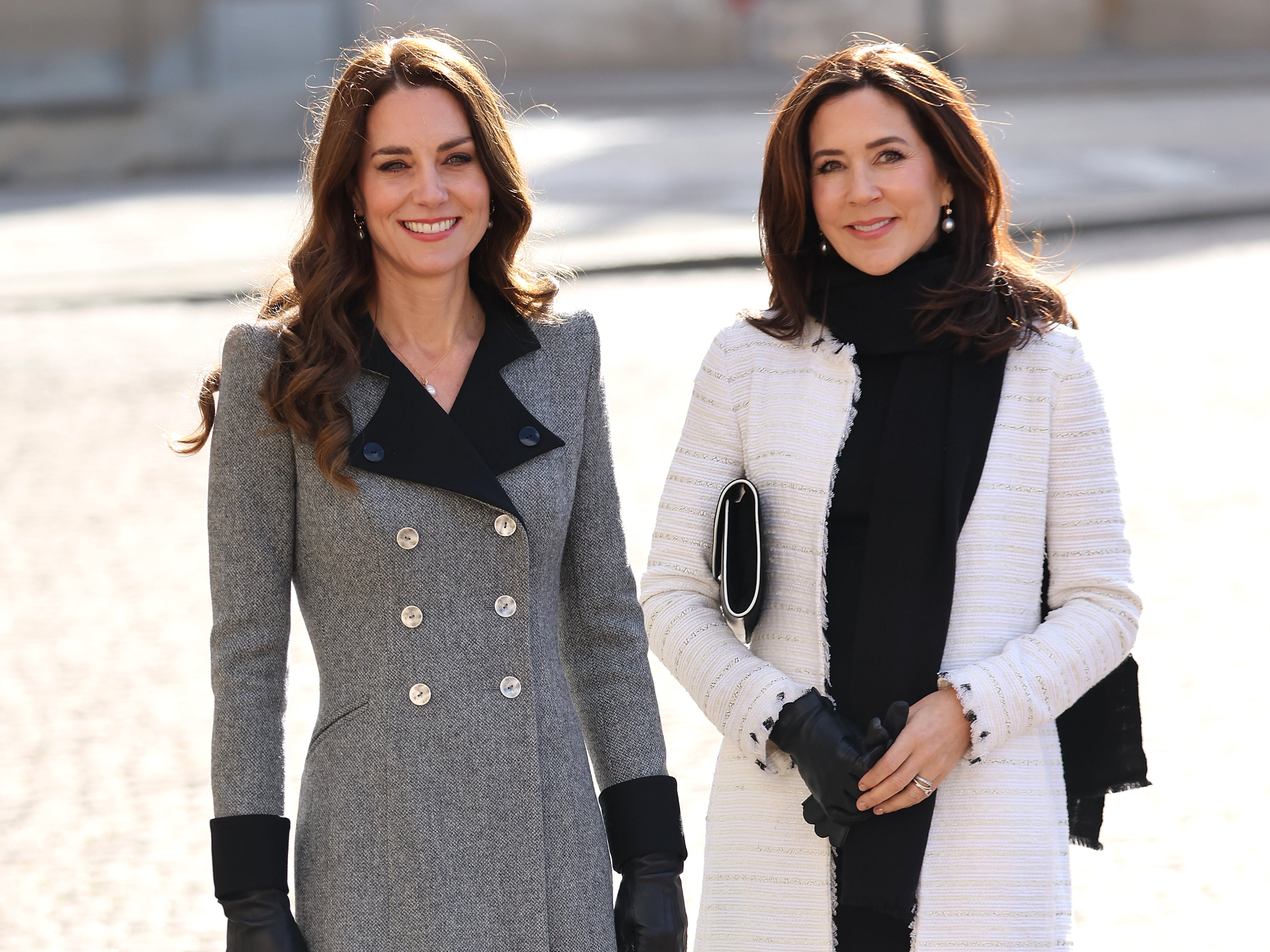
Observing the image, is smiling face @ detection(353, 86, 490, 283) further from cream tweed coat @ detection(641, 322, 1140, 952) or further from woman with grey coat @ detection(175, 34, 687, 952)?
cream tweed coat @ detection(641, 322, 1140, 952)

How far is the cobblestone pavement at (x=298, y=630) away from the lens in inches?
173

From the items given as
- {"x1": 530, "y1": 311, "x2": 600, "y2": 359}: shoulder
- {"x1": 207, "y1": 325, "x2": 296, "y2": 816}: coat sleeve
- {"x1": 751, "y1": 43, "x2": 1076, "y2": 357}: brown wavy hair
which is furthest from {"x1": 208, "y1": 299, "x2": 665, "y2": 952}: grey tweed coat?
{"x1": 751, "y1": 43, "x2": 1076, "y2": 357}: brown wavy hair

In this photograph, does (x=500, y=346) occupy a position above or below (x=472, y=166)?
below

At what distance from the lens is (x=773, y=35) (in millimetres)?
30906

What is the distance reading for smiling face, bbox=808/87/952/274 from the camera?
2578mm

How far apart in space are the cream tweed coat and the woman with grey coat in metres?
0.20

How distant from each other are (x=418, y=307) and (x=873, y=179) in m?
0.72

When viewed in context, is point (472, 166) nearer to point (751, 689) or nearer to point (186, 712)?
→ point (751, 689)

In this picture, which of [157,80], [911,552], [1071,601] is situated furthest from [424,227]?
[157,80]

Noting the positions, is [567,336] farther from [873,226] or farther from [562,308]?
[873,226]

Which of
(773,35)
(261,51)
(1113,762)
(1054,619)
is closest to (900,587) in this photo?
(1054,619)

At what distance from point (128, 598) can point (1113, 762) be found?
4.94 m

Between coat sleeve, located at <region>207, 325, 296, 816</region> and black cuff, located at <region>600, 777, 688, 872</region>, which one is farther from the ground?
coat sleeve, located at <region>207, 325, 296, 816</region>

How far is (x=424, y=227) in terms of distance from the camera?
2398 millimetres
